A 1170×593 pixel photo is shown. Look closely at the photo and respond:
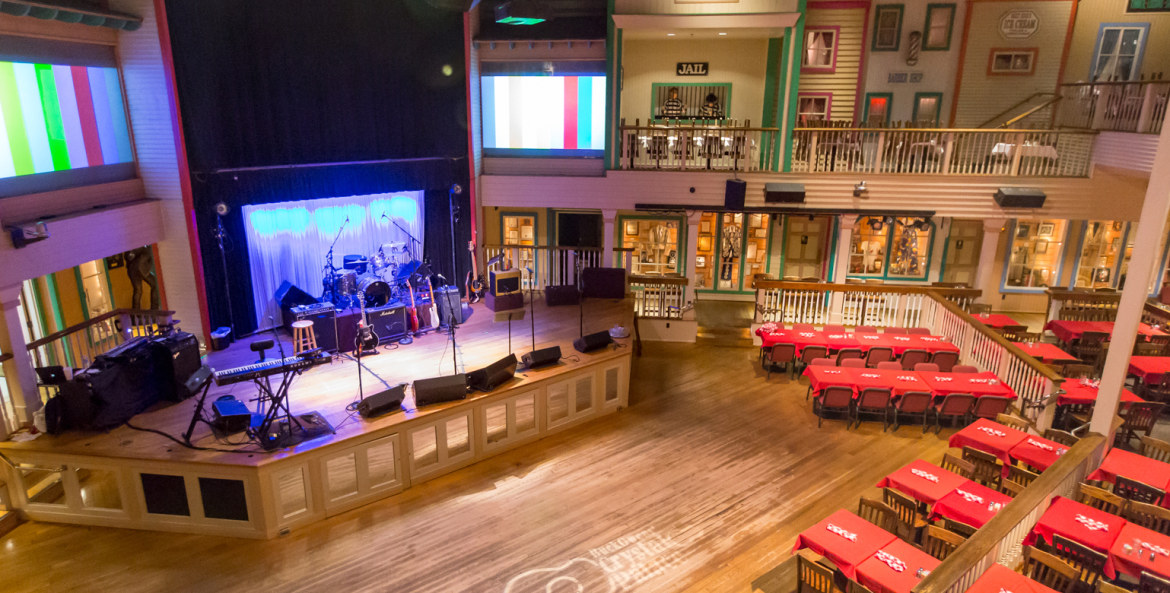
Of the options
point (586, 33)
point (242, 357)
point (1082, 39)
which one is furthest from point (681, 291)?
point (1082, 39)

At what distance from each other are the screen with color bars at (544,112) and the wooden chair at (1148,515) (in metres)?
11.5

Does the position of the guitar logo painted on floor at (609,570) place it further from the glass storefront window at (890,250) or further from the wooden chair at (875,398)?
the glass storefront window at (890,250)

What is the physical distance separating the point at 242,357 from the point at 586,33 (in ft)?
31.3

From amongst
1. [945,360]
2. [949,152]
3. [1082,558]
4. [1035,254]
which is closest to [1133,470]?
[1082,558]

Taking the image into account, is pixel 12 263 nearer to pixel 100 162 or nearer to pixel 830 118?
pixel 100 162

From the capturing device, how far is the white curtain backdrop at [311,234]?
38.8ft

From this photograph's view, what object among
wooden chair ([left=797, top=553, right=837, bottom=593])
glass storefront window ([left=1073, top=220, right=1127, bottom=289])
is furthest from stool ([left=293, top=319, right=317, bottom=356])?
glass storefront window ([left=1073, top=220, right=1127, bottom=289])

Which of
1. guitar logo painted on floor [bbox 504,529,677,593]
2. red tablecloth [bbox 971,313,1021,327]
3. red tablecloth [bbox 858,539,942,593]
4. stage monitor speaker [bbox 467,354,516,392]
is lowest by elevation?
guitar logo painted on floor [bbox 504,529,677,593]

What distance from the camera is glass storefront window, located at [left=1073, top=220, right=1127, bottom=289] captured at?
1581 centimetres

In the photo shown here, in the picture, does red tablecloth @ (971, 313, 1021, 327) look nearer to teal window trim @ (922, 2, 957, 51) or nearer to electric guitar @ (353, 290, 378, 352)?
teal window trim @ (922, 2, 957, 51)

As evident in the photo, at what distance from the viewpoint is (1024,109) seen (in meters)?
15.6

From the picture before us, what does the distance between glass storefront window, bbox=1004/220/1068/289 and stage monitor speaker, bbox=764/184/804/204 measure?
611 centimetres

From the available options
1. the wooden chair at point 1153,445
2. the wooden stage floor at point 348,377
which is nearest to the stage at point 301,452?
the wooden stage floor at point 348,377

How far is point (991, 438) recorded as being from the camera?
8.54 meters
